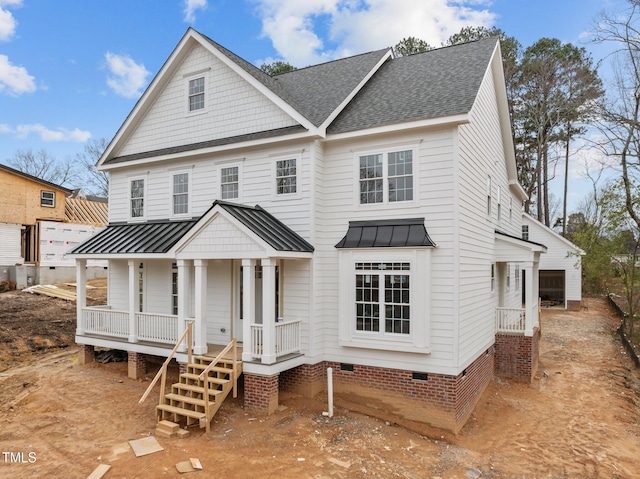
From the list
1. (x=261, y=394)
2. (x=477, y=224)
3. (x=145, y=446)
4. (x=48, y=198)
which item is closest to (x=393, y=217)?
(x=477, y=224)

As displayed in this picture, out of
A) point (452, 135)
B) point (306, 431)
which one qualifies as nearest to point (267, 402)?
point (306, 431)

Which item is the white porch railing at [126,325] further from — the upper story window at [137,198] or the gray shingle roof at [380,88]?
the gray shingle roof at [380,88]

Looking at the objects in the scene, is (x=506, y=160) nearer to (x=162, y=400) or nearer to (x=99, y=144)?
(x=162, y=400)

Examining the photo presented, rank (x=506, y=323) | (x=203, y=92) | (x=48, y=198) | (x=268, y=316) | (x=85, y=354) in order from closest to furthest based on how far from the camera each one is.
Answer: (x=268, y=316), (x=203, y=92), (x=85, y=354), (x=506, y=323), (x=48, y=198)

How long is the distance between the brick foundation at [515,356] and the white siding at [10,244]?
83.2 feet

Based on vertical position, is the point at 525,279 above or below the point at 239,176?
below

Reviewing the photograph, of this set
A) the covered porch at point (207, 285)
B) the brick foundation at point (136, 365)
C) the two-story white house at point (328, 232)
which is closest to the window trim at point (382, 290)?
the two-story white house at point (328, 232)

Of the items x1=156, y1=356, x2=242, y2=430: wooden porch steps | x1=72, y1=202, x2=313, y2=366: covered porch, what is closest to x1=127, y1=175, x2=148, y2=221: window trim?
x1=72, y1=202, x2=313, y2=366: covered porch

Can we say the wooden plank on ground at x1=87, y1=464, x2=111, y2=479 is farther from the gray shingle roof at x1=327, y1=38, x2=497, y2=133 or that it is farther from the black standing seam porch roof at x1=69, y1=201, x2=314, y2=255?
the gray shingle roof at x1=327, y1=38, x2=497, y2=133

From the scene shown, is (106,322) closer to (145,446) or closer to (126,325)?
(126,325)

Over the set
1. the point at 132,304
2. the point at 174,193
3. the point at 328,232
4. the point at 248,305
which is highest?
the point at 174,193

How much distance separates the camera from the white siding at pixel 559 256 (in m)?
27.3

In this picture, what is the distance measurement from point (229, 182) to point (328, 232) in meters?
3.32

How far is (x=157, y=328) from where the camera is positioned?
11719 millimetres
